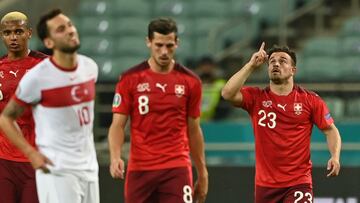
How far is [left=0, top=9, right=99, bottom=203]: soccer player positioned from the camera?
7.88 metres

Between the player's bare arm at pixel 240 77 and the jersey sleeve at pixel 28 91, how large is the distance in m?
2.11

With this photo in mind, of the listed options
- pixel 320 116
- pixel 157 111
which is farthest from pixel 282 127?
pixel 157 111

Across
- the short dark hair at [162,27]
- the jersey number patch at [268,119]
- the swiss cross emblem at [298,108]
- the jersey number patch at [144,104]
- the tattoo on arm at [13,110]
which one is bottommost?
the jersey number patch at [268,119]

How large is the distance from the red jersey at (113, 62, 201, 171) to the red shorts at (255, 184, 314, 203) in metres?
1.21

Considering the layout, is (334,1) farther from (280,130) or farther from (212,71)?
(280,130)

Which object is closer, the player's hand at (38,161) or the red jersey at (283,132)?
the player's hand at (38,161)

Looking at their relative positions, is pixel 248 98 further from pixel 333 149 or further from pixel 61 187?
pixel 61 187

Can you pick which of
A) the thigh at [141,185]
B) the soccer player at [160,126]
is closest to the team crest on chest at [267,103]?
the soccer player at [160,126]

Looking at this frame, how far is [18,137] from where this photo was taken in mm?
7789

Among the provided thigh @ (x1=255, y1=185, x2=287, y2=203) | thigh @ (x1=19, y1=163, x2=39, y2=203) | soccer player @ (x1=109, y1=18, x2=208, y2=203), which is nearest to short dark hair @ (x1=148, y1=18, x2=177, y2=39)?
soccer player @ (x1=109, y1=18, x2=208, y2=203)

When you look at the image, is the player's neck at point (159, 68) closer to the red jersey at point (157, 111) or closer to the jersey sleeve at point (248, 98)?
the red jersey at point (157, 111)

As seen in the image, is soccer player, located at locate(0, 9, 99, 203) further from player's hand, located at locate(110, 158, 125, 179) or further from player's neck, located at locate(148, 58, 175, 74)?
player's neck, located at locate(148, 58, 175, 74)

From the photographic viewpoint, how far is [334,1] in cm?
1678

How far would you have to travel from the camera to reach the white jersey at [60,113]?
311 inches
